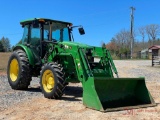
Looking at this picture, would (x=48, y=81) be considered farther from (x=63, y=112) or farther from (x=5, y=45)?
(x=5, y=45)

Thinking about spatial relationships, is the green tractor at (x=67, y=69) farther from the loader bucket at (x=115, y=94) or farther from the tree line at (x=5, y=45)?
the tree line at (x=5, y=45)

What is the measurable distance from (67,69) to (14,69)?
2.94 m

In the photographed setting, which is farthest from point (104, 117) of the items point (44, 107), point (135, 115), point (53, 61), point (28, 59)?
point (28, 59)

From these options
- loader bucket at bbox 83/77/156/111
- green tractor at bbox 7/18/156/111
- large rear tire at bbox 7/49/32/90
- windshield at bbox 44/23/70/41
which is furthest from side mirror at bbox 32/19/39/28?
loader bucket at bbox 83/77/156/111

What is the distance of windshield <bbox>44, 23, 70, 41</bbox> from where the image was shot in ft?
33.1

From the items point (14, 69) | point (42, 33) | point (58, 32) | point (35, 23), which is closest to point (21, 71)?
point (14, 69)

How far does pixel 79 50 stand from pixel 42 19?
7.66ft

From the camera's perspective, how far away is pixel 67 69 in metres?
9.18

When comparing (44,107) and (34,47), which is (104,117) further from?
(34,47)

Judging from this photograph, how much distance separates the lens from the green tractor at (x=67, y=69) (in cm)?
748

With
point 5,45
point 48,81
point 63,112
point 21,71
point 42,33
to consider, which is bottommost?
point 63,112

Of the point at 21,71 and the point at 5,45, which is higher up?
the point at 5,45

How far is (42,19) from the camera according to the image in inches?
391

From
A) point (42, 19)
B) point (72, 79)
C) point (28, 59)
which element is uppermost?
point (42, 19)
